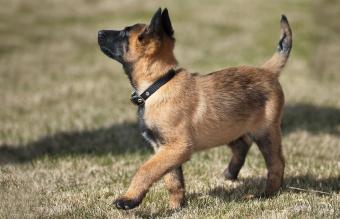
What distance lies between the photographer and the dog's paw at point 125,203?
5438 mm

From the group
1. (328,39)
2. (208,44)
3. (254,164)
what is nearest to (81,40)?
(208,44)

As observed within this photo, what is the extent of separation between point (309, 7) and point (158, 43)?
21.1 m

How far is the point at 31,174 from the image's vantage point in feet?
25.1

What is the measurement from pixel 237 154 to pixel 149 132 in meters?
1.83

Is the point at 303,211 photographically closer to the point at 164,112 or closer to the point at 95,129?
the point at 164,112

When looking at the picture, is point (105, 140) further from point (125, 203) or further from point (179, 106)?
point (125, 203)

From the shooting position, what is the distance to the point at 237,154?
738cm

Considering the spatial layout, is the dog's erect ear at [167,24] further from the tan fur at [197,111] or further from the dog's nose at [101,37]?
the dog's nose at [101,37]

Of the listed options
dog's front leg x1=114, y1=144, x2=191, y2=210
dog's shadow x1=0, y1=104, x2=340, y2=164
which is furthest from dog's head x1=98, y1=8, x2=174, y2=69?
dog's shadow x1=0, y1=104, x2=340, y2=164

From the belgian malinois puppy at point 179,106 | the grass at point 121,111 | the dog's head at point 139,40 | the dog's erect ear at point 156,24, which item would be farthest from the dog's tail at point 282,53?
the dog's erect ear at point 156,24

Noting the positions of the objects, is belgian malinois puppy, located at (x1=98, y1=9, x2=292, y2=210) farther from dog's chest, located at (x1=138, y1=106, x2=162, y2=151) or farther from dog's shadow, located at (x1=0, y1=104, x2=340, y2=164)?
dog's shadow, located at (x1=0, y1=104, x2=340, y2=164)

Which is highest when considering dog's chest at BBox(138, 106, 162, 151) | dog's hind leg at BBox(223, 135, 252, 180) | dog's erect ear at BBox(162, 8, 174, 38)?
dog's erect ear at BBox(162, 8, 174, 38)

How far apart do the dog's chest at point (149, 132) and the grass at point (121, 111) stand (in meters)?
0.69

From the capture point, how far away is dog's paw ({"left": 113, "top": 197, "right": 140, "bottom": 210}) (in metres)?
5.44
